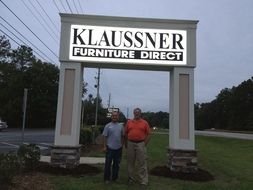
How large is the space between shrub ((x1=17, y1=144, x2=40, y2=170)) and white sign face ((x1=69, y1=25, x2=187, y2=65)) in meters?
Answer: 3.08

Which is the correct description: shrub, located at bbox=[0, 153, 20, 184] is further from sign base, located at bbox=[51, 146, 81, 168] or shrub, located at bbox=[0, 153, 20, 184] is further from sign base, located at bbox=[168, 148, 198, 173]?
sign base, located at bbox=[168, 148, 198, 173]

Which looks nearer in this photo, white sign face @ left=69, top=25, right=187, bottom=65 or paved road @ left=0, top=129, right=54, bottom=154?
white sign face @ left=69, top=25, right=187, bottom=65

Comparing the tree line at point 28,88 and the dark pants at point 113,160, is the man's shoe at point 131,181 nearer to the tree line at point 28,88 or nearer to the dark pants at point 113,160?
the dark pants at point 113,160

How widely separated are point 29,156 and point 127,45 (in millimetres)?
4416

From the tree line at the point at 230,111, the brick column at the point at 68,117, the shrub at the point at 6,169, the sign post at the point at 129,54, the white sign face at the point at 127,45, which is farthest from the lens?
the tree line at the point at 230,111

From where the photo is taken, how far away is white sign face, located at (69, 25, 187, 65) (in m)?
14.2

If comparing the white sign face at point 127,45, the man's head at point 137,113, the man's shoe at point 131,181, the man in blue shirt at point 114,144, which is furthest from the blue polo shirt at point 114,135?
the white sign face at point 127,45

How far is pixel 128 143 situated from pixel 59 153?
277 cm

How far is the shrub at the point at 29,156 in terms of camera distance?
12430mm

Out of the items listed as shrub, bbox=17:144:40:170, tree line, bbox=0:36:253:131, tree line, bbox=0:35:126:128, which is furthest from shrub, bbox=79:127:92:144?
tree line, bbox=0:35:126:128

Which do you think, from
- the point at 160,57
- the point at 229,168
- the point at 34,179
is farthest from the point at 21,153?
the point at 229,168

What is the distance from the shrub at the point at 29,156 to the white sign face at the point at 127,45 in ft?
10.1

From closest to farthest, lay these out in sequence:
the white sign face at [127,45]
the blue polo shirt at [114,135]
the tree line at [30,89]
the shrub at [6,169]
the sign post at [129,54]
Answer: the shrub at [6,169] < the blue polo shirt at [114,135] < the sign post at [129,54] < the white sign face at [127,45] < the tree line at [30,89]

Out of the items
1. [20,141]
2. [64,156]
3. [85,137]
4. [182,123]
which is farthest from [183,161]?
[20,141]
